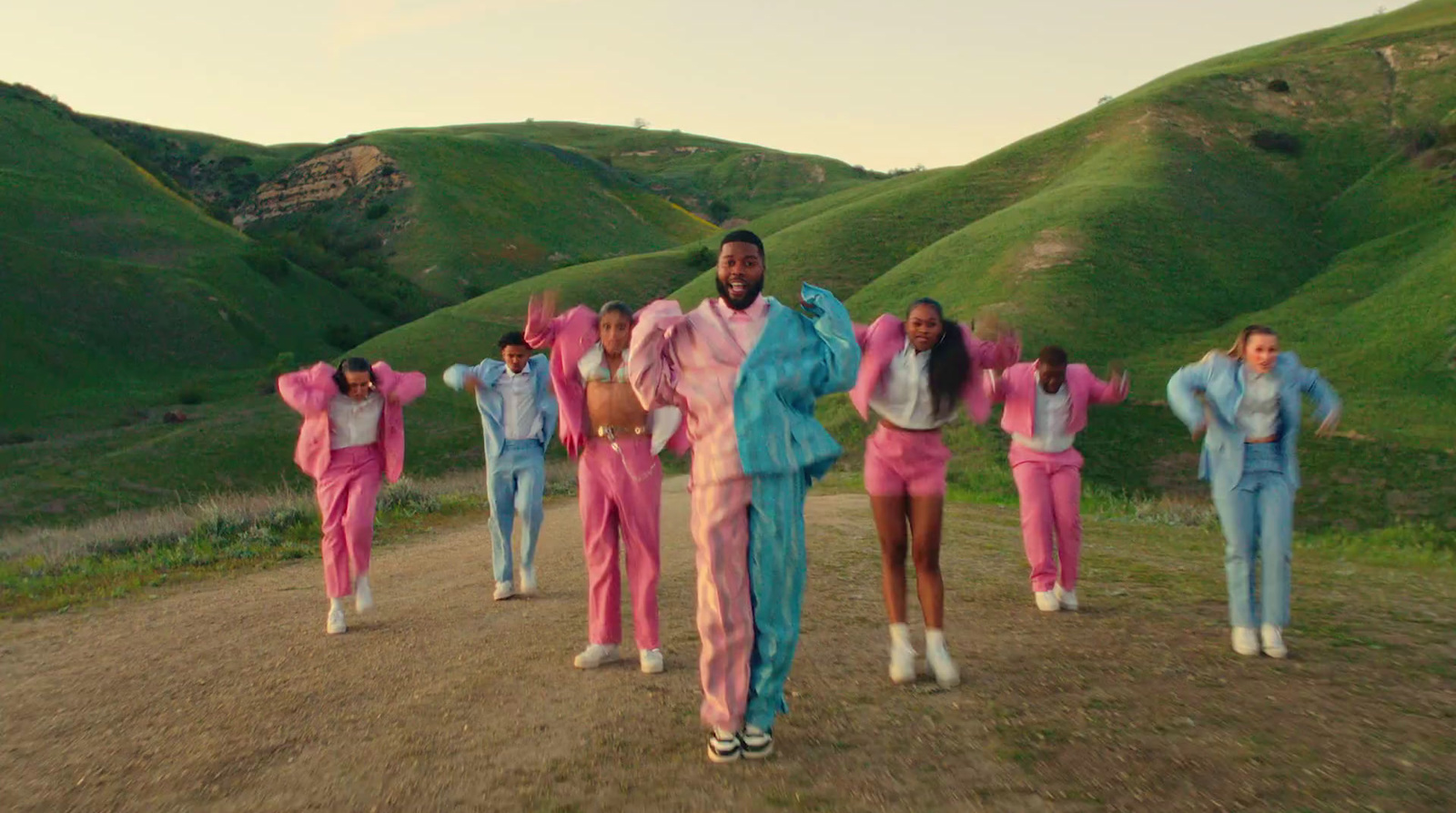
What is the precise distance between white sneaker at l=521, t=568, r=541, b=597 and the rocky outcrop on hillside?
9172cm

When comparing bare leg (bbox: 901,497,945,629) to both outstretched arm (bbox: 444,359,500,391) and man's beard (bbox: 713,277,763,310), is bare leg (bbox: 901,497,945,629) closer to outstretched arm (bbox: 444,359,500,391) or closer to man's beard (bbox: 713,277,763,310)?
man's beard (bbox: 713,277,763,310)

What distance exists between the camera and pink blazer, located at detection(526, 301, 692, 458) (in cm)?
683

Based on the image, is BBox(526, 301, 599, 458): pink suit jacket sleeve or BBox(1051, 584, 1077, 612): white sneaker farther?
BBox(1051, 584, 1077, 612): white sneaker

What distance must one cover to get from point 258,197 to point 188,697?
353 ft

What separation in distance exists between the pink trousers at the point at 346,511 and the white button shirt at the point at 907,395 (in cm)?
435

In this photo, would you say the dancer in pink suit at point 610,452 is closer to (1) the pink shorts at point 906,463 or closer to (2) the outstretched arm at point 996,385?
A: (1) the pink shorts at point 906,463

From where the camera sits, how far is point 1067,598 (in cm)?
852

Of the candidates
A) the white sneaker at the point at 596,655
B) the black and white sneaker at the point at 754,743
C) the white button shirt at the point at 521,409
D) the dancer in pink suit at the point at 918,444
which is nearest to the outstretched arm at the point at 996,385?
the dancer in pink suit at the point at 918,444

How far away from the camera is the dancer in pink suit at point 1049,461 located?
28.0 ft

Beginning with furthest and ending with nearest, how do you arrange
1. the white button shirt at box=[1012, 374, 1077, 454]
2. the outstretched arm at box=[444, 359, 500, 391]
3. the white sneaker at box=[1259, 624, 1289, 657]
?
the outstretched arm at box=[444, 359, 500, 391] < the white button shirt at box=[1012, 374, 1077, 454] < the white sneaker at box=[1259, 624, 1289, 657]

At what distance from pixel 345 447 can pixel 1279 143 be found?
2665 inches

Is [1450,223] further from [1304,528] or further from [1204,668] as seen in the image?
[1204,668]

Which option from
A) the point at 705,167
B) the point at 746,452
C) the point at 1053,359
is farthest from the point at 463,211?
the point at 746,452

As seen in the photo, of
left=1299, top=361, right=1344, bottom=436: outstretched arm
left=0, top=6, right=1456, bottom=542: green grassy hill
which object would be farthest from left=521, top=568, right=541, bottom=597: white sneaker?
left=0, top=6, right=1456, bottom=542: green grassy hill
